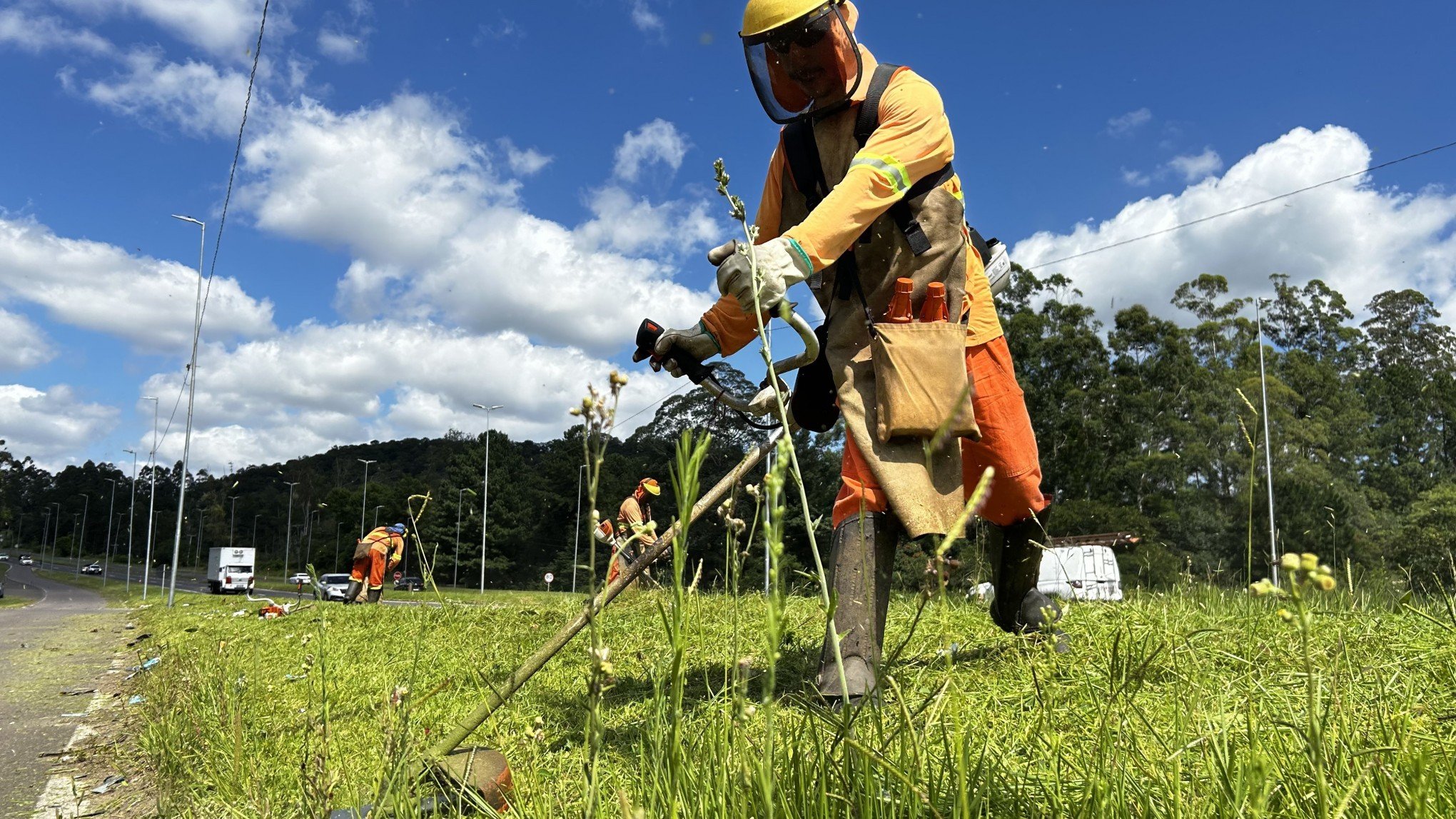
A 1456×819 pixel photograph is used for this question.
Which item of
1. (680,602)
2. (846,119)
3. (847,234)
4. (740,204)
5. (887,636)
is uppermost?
(846,119)

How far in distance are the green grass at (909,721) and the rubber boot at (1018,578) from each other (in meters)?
0.11

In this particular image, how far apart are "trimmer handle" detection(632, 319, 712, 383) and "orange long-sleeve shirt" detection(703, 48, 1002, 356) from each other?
0.10 meters

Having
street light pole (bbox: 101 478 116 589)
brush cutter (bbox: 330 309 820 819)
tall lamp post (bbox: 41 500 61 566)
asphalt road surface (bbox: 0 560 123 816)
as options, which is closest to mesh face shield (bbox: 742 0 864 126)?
brush cutter (bbox: 330 309 820 819)

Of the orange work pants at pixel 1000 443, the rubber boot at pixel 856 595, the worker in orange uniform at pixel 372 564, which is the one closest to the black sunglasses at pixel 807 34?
the orange work pants at pixel 1000 443

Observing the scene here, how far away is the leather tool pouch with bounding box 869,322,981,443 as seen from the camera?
7.92ft

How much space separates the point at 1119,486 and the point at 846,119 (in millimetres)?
42182

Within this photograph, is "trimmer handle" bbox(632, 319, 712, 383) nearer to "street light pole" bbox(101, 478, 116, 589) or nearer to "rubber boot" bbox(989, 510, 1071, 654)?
"rubber boot" bbox(989, 510, 1071, 654)

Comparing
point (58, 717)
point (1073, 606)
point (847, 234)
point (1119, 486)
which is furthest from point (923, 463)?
point (1119, 486)

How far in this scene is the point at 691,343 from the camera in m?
2.90

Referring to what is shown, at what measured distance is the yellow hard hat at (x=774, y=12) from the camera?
2605 mm

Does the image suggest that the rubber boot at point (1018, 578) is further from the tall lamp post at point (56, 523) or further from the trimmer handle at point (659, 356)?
the tall lamp post at point (56, 523)

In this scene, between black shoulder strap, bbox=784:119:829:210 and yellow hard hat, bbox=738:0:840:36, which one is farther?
black shoulder strap, bbox=784:119:829:210

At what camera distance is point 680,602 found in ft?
2.45

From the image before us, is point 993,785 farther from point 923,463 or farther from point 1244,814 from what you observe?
point 923,463
